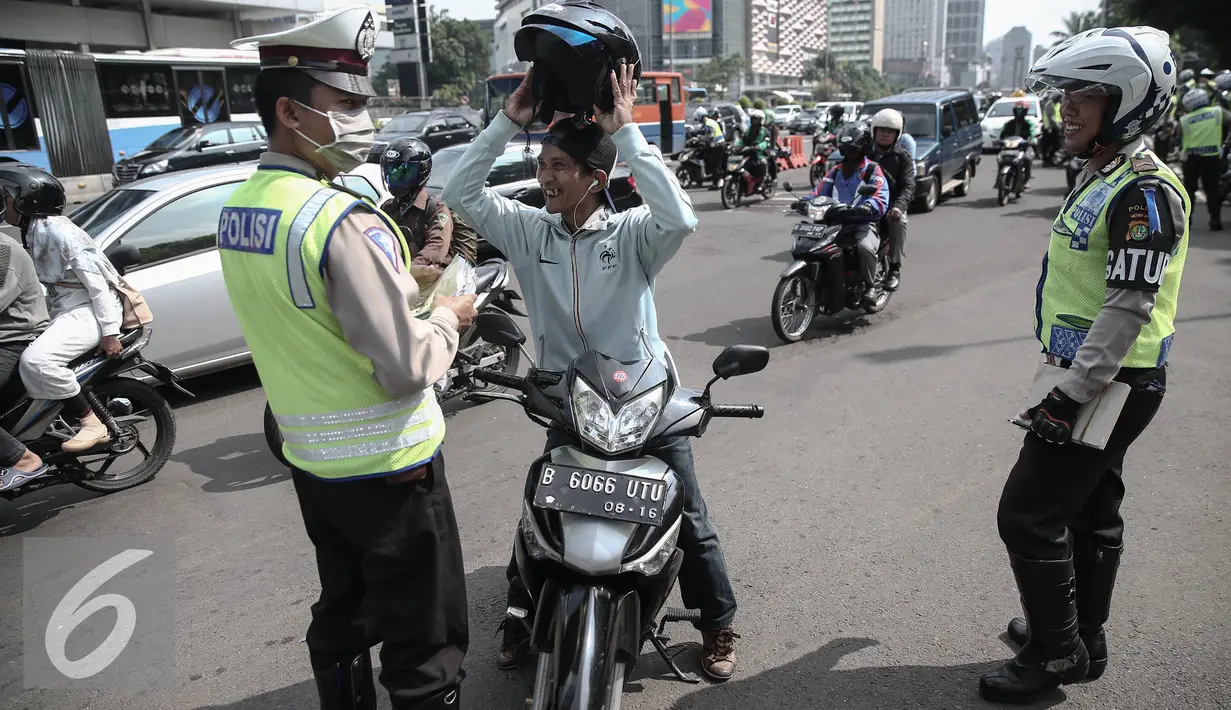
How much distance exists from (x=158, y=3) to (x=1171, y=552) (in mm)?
38403

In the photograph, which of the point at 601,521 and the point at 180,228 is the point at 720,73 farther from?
the point at 601,521

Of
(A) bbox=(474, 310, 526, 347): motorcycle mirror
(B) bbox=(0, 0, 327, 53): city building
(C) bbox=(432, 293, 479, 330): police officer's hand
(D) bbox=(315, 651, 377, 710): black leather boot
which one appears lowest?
(D) bbox=(315, 651, 377, 710): black leather boot

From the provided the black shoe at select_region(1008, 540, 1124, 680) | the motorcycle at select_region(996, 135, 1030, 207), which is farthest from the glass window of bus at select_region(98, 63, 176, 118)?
the black shoe at select_region(1008, 540, 1124, 680)

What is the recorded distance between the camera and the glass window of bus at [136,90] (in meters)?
21.0

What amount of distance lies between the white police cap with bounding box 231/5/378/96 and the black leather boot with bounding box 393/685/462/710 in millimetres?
1510

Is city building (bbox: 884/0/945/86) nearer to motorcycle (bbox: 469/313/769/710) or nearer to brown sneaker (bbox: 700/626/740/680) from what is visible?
brown sneaker (bbox: 700/626/740/680)

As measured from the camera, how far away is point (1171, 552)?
3.83 meters

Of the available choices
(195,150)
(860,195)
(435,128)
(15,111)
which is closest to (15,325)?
(860,195)

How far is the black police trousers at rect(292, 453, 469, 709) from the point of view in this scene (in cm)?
217

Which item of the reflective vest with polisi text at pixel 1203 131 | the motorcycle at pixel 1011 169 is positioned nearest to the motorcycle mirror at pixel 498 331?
the reflective vest with polisi text at pixel 1203 131

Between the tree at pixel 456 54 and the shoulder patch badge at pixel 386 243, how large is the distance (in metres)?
82.4

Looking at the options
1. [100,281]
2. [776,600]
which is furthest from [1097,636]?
[100,281]

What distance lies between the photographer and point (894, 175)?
8.23 metres

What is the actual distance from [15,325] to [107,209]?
6.50 feet
